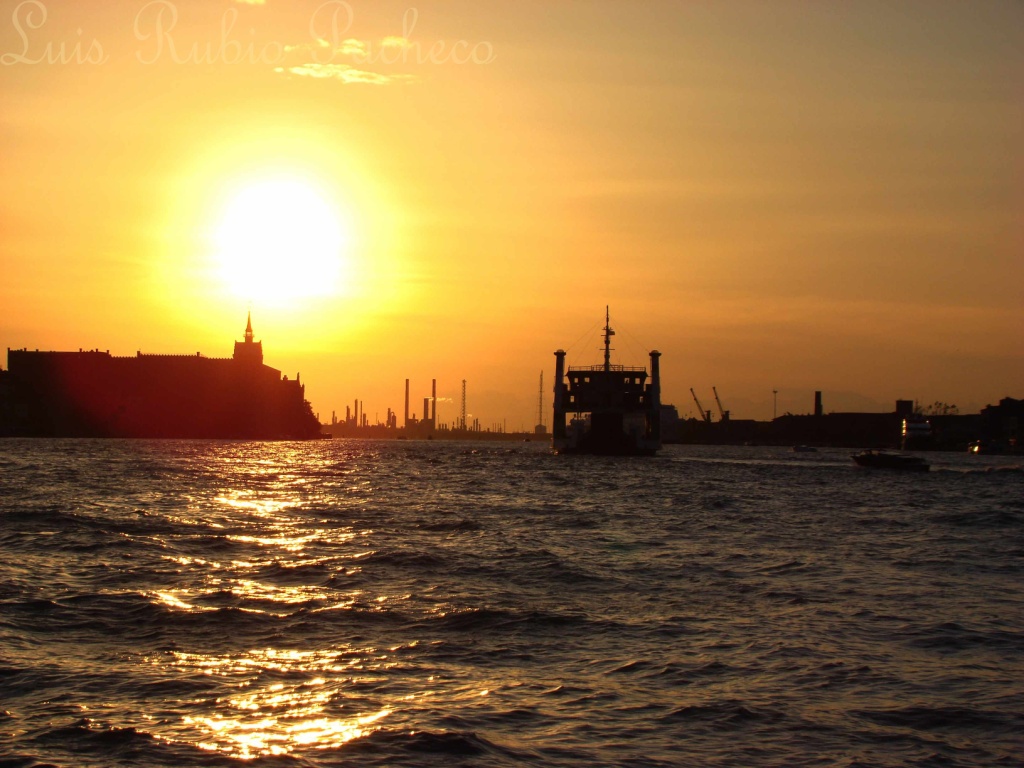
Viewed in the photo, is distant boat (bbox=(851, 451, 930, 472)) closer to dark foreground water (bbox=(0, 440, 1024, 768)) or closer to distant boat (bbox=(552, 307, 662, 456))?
distant boat (bbox=(552, 307, 662, 456))

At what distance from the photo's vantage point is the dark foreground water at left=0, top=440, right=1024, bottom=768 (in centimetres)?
1101

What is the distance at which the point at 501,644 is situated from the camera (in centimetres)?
1563

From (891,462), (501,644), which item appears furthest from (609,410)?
(501,644)

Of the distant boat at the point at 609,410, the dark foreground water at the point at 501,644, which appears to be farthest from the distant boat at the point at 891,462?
the dark foreground water at the point at 501,644

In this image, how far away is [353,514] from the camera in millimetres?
37406

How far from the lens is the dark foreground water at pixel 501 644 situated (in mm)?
11008

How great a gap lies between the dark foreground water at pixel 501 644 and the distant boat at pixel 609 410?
76706mm

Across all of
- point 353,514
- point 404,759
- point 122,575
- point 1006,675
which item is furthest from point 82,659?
point 353,514

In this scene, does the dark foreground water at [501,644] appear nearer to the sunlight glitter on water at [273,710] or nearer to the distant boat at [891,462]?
the sunlight glitter on water at [273,710]

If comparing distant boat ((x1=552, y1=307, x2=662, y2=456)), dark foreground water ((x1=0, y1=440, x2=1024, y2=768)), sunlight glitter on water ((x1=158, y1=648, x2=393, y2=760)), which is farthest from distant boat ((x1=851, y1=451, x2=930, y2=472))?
sunlight glitter on water ((x1=158, y1=648, x2=393, y2=760))

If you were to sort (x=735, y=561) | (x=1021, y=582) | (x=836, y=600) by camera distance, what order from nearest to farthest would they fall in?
(x=836, y=600), (x=1021, y=582), (x=735, y=561)

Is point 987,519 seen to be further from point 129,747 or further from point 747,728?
point 129,747

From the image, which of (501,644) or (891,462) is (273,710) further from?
(891,462)

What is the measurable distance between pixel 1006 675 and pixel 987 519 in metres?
27.1
